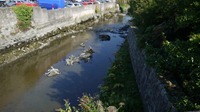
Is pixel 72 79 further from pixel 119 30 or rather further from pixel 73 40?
pixel 119 30

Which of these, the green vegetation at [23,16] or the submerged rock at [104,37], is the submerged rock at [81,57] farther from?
the submerged rock at [104,37]

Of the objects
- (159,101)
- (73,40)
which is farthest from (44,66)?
(159,101)

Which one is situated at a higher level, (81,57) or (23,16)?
(23,16)

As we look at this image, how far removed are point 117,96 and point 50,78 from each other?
9725mm

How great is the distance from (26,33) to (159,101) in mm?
25228

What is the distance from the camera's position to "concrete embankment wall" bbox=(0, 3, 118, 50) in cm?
3161

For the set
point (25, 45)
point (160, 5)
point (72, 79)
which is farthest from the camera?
point (25, 45)

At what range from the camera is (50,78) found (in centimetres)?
2488

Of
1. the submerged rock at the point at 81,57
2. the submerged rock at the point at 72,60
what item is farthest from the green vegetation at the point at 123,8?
the submerged rock at the point at 72,60

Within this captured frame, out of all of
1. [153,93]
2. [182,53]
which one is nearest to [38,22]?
[153,93]

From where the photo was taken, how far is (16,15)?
3384cm

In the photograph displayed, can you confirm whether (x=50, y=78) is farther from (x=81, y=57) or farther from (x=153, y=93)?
(x=153, y=93)

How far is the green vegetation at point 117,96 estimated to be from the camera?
40.3 ft

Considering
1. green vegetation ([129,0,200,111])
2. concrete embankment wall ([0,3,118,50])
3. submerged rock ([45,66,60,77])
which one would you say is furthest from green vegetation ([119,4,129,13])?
green vegetation ([129,0,200,111])
